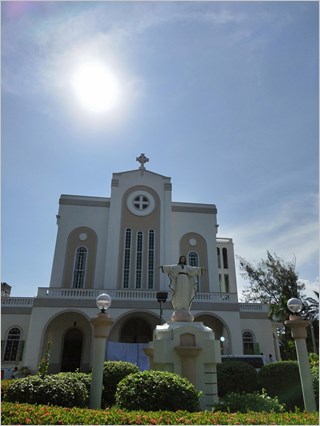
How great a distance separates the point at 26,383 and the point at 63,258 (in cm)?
1890

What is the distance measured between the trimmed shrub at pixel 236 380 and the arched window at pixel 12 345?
15.4 meters

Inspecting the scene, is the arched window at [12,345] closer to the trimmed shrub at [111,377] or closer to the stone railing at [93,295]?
the stone railing at [93,295]

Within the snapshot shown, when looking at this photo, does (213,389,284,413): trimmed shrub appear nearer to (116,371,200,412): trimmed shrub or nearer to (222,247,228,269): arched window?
(116,371,200,412): trimmed shrub

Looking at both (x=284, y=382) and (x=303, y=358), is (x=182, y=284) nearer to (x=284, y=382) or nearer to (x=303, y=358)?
(x=303, y=358)

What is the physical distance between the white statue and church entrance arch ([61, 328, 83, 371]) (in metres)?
16.1

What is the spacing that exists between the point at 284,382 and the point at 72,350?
16323 mm

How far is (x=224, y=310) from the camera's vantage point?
892 inches

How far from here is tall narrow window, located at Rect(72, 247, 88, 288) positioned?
990 inches

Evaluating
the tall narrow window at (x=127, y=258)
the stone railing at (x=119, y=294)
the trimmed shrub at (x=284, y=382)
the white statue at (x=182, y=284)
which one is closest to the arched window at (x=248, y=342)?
the stone railing at (x=119, y=294)

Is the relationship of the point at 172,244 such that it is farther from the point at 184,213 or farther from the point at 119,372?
the point at 119,372

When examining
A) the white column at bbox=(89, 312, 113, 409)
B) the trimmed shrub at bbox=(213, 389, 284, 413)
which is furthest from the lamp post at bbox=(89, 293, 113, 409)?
the trimmed shrub at bbox=(213, 389, 284, 413)

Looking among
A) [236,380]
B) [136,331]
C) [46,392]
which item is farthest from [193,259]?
[46,392]

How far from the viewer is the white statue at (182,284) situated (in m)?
9.31

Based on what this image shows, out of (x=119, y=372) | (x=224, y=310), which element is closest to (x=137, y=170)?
(x=224, y=310)
